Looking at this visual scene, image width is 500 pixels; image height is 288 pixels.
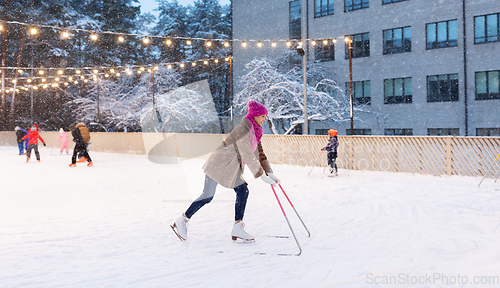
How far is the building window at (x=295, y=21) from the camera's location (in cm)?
2583

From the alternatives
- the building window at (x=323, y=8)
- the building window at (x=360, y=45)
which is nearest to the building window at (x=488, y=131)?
the building window at (x=360, y=45)

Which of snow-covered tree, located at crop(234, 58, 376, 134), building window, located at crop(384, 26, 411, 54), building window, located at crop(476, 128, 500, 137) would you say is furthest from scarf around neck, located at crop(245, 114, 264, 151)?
building window, located at crop(384, 26, 411, 54)

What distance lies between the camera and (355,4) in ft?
76.2

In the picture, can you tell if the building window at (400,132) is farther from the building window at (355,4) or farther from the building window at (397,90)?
the building window at (355,4)

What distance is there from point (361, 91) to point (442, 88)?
4.63m

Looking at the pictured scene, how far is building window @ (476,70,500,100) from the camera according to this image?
19.3 metres

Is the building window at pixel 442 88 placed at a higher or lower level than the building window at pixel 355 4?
lower

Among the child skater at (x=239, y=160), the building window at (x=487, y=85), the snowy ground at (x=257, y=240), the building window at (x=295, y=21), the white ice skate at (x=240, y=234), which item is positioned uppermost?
the building window at (x=295, y=21)

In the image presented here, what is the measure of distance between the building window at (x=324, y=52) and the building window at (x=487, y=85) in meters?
8.44

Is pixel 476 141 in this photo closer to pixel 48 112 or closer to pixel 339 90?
pixel 339 90

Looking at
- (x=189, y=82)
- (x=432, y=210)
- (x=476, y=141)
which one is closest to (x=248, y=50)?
(x=189, y=82)

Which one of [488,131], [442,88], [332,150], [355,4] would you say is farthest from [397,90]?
[332,150]

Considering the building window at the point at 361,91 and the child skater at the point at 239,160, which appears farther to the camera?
the building window at the point at 361,91

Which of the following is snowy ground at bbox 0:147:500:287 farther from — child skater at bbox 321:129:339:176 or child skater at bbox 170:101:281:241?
child skater at bbox 321:129:339:176
